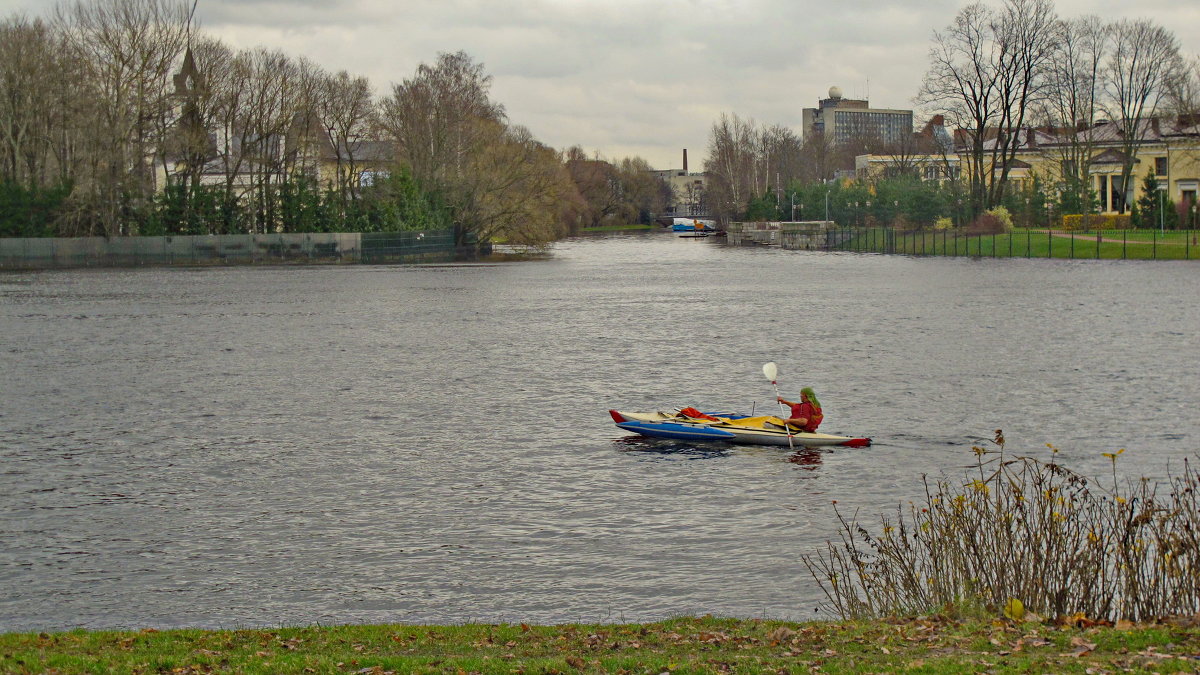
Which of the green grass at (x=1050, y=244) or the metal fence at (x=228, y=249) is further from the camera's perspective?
the metal fence at (x=228, y=249)

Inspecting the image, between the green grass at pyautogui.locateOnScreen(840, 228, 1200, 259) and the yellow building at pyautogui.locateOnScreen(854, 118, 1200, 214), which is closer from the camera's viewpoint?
the green grass at pyautogui.locateOnScreen(840, 228, 1200, 259)

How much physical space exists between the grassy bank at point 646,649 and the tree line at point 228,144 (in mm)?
87975

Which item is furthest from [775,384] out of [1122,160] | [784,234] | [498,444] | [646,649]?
[784,234]

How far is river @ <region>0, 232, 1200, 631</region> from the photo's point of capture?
18.0m

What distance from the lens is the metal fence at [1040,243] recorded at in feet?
310

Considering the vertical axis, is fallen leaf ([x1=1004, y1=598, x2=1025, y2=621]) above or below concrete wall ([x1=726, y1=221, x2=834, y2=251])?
below

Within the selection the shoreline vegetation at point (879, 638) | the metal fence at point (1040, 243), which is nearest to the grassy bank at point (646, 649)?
the shoreline vegetation at point (879, 638)

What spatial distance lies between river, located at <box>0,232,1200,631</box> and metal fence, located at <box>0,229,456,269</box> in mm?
47141

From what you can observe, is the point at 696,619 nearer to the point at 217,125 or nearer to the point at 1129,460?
the point at 1129,460

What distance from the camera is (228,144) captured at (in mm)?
114438

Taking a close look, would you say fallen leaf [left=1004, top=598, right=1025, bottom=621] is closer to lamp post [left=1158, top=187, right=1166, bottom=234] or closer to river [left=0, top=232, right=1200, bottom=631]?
river [left=0, top=232, right=1200, bottom=631]

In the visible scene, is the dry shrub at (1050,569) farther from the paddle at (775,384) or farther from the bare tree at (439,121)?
the bare tree at (439,121)

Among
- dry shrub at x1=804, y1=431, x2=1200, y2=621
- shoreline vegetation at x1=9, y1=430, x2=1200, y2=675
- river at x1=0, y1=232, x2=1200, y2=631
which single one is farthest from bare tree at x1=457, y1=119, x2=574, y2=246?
dry shrub at x1=804, y1=431, x2=1200, y2=621

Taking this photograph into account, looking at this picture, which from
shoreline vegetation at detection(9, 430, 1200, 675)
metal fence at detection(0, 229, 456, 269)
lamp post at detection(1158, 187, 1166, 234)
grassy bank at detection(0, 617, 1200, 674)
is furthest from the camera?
metal fence at detection(0, 229, 456, 269)
